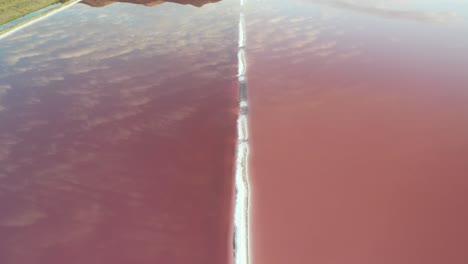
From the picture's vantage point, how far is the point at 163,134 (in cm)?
632

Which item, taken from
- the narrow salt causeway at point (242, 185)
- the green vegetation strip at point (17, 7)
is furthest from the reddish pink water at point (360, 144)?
the green vegetation strip at point (17, 7)

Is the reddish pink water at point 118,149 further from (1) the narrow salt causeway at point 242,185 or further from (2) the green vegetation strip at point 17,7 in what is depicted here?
(2) the green vegetation strip at point 17,7

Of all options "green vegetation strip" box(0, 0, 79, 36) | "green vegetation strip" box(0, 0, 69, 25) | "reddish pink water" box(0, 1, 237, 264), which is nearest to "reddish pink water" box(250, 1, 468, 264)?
"reddish pink water" box(0, 1, 237, 264)

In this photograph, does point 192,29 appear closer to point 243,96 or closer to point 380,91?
point 243,96

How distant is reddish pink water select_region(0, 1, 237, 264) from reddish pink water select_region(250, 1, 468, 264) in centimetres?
68

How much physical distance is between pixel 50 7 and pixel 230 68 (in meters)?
9.93

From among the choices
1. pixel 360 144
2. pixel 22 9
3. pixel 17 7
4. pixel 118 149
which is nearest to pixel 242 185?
pixel 360 144

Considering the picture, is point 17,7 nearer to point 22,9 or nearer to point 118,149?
point 22,9

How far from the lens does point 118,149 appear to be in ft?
19.8

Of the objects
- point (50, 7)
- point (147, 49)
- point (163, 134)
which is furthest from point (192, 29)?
point (50, 7)

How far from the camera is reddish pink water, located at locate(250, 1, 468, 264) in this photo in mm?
4254

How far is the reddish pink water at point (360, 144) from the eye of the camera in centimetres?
425

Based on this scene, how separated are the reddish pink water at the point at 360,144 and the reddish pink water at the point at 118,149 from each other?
2.21 feet

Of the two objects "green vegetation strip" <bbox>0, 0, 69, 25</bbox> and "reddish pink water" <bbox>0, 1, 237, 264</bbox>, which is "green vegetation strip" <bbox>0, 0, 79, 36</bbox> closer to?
"green vegetation strip" <bbox>0, 0, 69, 25</bbox>
